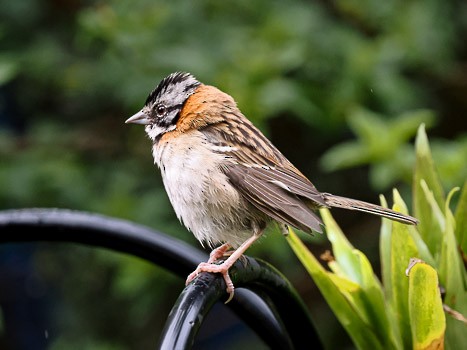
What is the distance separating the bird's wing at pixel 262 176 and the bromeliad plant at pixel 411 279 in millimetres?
204

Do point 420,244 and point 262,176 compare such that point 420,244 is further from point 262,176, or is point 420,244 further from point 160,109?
point 160,109

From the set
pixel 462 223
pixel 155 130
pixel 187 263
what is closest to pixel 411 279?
pixel 462 223

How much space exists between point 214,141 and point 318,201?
36 centimetres

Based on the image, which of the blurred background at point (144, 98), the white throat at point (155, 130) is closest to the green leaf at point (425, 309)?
the white throat at point (155, 130)

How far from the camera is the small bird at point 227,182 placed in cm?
262

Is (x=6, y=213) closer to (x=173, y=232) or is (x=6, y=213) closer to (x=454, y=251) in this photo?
(x=454, y=251)

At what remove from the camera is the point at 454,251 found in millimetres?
2094

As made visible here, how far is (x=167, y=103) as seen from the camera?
2965 mm

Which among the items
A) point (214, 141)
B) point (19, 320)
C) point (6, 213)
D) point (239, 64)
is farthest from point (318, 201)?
point (19, 320)

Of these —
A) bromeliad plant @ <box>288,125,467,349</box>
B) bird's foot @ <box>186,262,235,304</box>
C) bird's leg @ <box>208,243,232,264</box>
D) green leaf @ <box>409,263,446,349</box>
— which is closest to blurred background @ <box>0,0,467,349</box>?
bird's leg @ <box>208,243,232,264</box>

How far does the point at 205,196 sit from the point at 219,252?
18 centimetres

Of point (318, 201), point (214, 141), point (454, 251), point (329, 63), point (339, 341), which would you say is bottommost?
point (339, 341)

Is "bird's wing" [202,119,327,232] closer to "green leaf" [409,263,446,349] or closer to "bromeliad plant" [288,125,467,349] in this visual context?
"bromeliad plant" [288,125,467,349]

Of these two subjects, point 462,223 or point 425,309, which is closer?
point 425,309
